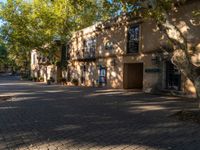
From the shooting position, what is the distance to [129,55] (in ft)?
76.4

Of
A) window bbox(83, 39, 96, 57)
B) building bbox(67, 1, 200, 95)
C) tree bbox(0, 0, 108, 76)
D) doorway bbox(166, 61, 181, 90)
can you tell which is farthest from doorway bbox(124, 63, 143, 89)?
tree bbox(0, 0, 108, 76)

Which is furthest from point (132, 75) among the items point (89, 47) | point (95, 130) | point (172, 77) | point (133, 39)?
point (95, 130)

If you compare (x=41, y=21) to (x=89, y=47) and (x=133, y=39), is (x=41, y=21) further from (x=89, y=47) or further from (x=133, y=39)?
(x=133, y=39)

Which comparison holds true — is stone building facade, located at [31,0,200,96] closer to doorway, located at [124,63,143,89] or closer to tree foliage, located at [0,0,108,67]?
doorway, located at [124,63,143,89]

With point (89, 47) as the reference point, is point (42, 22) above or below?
above

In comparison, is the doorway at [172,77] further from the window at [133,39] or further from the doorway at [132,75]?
the doorway at [132,75]

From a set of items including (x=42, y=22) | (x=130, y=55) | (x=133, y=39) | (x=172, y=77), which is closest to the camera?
(x=172, y=77)

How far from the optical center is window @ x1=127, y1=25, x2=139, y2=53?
22562 millimetres

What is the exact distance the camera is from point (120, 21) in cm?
2417

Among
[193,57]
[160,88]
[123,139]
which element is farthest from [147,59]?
[123,139]

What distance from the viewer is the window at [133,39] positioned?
888 inches

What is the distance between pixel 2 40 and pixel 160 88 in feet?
93.0

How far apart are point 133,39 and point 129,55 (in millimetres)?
1284

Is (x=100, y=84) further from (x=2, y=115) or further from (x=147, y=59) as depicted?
(x=2, y=115)
